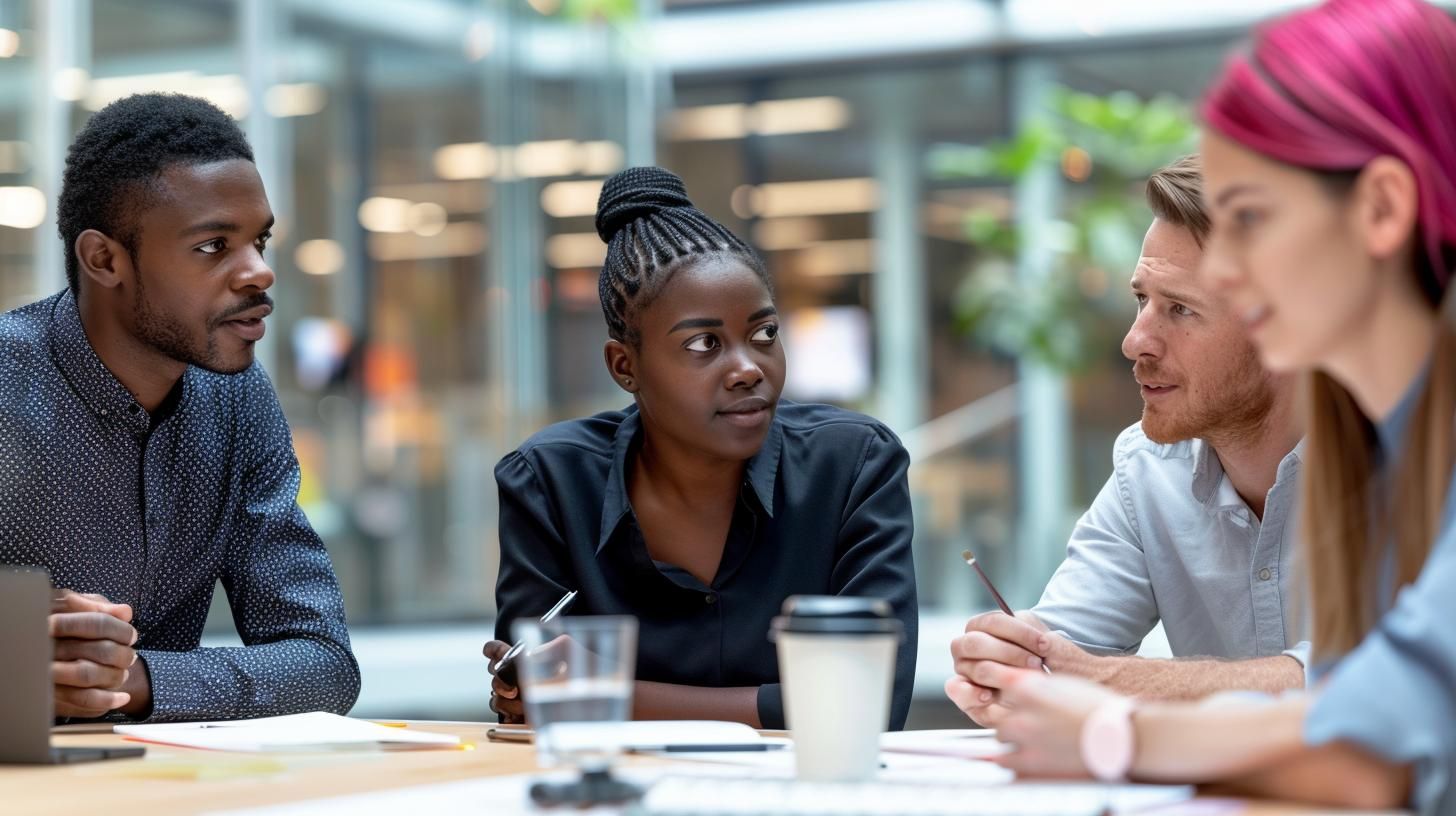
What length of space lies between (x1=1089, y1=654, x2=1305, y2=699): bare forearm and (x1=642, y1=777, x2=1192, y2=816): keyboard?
70cm

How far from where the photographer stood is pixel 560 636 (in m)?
1.28

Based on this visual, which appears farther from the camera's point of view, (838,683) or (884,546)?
(884,546)

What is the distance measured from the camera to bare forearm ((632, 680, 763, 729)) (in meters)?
2.11

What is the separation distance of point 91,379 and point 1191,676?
1.58 meters

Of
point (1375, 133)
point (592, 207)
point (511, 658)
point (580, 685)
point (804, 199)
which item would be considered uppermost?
point (804, 199)

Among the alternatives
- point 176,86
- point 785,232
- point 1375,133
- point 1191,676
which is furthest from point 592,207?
point 1375,133

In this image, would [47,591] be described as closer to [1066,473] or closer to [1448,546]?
[1448,546]

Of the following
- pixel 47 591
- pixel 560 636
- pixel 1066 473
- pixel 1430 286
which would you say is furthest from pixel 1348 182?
pixel 1066 473

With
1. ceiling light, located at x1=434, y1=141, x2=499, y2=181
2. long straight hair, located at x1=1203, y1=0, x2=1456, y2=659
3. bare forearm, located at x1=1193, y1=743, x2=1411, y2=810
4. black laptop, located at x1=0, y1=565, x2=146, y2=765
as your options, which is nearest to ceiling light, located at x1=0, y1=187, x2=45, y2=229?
ceiling light, located at x1=434, y1=141, x2=499, y2=181

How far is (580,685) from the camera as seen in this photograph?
1280 mm

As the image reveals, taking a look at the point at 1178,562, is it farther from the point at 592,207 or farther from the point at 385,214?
the point at 385,214

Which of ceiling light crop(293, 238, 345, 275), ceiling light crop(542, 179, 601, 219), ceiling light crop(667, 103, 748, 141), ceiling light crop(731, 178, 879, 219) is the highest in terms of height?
ceiling light crop(667, 103, 748, 141)

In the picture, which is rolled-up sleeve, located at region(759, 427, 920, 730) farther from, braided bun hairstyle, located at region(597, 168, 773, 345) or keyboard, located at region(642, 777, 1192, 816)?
keyboard, located at region(642, 777, 1192, 816)

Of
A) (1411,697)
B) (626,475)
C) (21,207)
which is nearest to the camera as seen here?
(1411,697)
